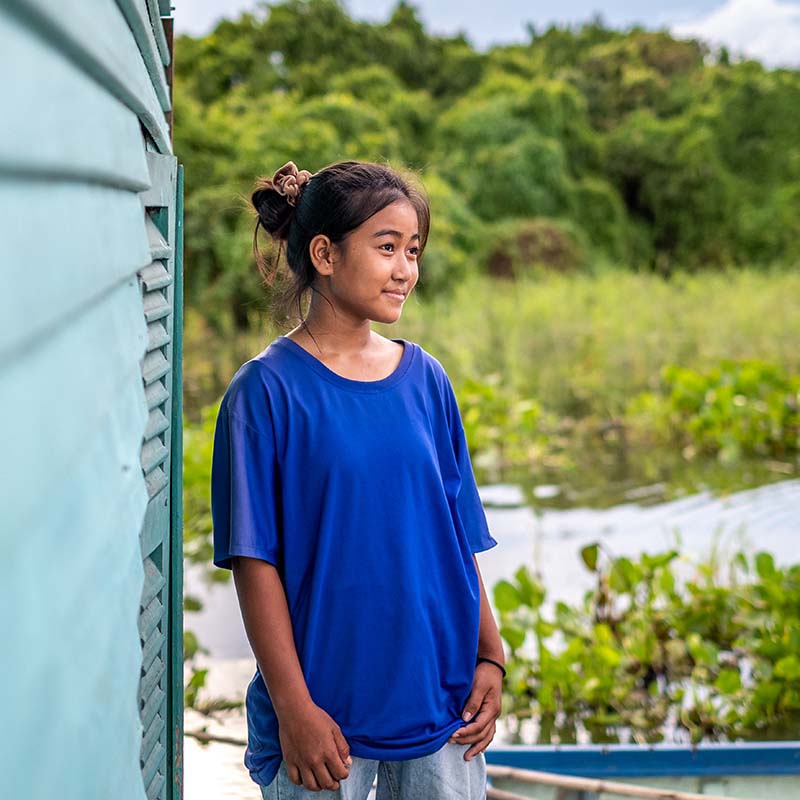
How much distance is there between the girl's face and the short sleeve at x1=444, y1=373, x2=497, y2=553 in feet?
0.39

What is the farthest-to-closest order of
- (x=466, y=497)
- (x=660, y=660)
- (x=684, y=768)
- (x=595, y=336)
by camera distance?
(x=595, y=336) < (x=660, y=660) < (x=684, y=768) < (x=466, y=497)

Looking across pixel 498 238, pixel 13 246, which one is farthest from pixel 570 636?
pixel 498 238

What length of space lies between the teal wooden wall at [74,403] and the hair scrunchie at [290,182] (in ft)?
0.77

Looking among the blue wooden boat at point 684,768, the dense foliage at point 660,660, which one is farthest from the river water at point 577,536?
the blue wooden boat at point 684,768

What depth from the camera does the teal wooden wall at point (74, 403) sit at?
41cm

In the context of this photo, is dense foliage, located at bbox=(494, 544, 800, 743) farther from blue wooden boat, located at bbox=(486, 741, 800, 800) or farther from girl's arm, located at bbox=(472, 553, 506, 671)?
girl's arm, located at bbox=(472, 553, 506, 671)

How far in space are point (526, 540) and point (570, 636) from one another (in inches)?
56.6

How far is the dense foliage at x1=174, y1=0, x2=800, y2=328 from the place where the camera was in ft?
40.5

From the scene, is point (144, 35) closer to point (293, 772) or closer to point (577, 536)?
point (293, 772)

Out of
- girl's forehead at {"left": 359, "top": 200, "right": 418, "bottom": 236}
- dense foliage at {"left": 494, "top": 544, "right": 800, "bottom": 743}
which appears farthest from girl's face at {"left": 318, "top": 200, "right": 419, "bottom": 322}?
dense foliage at {"left": 494, "top": 544, "right": 800, "bottom": 743}

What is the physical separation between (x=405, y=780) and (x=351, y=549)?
240mm

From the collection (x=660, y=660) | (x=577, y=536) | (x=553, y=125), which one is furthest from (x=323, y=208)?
(x=553, y=125)

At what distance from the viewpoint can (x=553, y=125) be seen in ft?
45.4

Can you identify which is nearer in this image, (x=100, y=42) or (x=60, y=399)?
(x=60, y=399)
